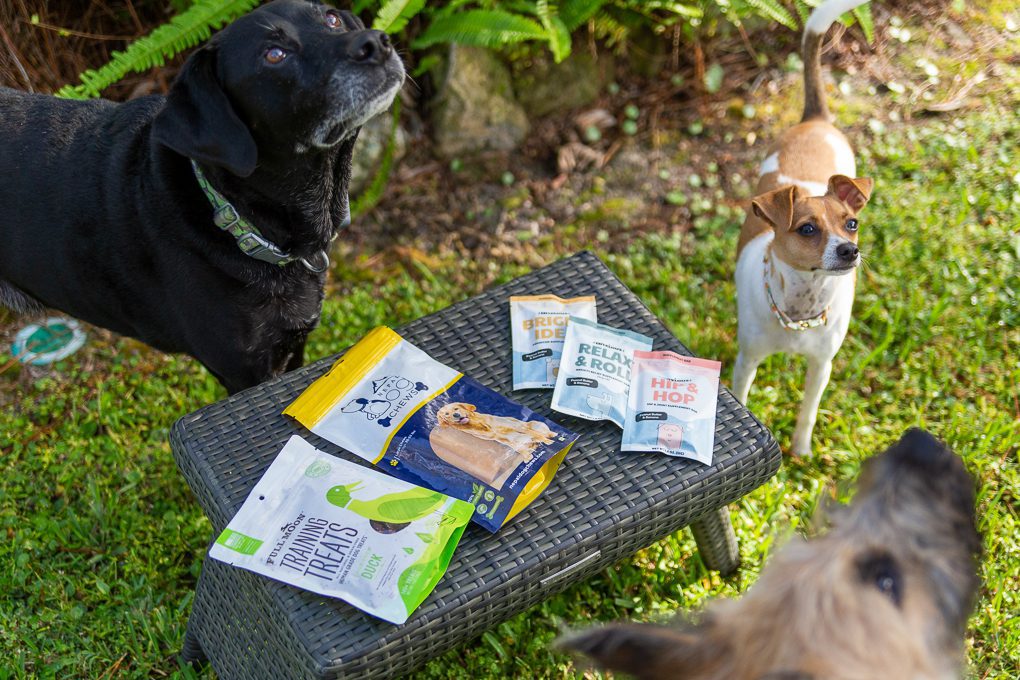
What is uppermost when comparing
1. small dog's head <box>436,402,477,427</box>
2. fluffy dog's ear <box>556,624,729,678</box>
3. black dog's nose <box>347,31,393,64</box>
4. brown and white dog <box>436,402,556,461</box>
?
black dog's nose <box>347,31,393,64</box>

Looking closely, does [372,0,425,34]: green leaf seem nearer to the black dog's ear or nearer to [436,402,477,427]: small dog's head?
the black dog's ear

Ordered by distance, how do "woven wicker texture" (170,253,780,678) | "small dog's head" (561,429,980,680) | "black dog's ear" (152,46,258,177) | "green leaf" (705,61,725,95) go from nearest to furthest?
"small dog's head" (561,429,980,680) → "woven wicker texture" (170,253,780,678) → "black dog's ear" (152,46,258,177) → "green leaf" (705,61,725,95)

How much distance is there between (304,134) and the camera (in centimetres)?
248

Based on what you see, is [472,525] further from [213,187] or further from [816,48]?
[816,48]

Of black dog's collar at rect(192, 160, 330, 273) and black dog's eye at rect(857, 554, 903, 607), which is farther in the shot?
black dog's collar at rect(192, 160, 330, 273)

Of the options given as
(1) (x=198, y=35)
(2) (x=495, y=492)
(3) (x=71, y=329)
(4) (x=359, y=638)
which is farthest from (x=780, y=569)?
(3) (x=71, y=329)

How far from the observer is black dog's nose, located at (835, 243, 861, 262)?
2547 millimetres

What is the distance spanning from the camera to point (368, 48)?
2.45 metres

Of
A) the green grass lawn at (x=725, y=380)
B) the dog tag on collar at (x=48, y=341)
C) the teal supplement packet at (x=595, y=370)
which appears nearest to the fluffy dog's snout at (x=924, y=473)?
the green grass lawn at (x=725, y=380)

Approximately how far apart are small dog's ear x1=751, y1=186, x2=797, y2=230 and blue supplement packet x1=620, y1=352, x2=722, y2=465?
0.52 metres

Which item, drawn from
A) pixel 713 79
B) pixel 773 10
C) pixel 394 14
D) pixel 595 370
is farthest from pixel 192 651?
pixel 713 79

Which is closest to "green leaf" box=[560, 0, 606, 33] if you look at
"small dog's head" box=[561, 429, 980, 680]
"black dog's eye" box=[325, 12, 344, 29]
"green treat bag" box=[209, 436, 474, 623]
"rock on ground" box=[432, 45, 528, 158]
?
"rock on ground" box=[432, 45, 528, 158]

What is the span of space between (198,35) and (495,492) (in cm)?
234

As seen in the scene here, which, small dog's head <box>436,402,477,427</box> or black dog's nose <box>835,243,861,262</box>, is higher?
black dog's nose <box>835,243,861,262</box>
